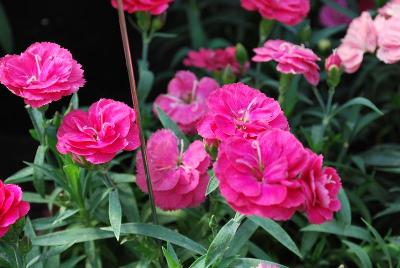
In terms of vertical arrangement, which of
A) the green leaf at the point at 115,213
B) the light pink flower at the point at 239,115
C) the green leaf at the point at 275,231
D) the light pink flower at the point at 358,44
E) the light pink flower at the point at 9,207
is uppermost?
the light pink flower at the point at 239,115

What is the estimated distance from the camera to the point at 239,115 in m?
0.96

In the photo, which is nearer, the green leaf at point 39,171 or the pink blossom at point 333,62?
the green leaf at point 39,171

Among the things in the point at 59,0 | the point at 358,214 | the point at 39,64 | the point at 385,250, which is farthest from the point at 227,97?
the point at 59,0

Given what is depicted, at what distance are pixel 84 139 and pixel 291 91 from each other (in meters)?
0.63

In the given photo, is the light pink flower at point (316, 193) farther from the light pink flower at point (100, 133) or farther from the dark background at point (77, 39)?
the dark background at point (77, 39)

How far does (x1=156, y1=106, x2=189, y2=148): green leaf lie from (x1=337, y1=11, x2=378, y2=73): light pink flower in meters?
0.39

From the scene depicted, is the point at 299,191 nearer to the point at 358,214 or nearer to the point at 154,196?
the point at 154,196

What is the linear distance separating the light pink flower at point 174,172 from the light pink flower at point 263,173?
0.27m

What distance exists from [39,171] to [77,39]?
928mm

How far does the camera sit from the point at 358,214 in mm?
1433

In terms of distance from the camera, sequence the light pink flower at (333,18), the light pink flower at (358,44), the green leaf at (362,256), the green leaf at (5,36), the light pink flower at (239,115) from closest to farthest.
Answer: the light pink flower at (239,115), the green leaf at (362,256), the light pink flower at (358,44), the green leaf at (5,36), the light pink flower at (333,18)

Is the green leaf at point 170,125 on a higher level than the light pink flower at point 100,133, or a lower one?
lower

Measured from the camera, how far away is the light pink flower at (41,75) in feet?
3.25

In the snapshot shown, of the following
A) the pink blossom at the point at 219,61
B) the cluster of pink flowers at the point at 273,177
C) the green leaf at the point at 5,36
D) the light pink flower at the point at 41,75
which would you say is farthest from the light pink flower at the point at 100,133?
the green leaf at the point at 5,36
